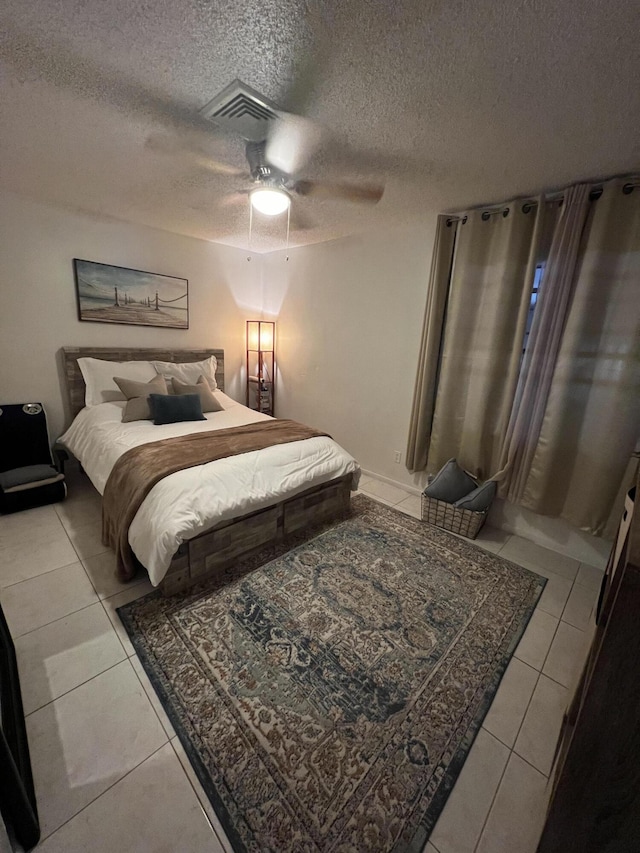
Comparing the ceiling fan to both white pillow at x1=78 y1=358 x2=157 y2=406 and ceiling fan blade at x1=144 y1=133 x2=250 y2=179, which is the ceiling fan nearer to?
ceiling fan blade at x1=144 y1=133 x2=250 y2=179

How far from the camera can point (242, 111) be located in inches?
58.1

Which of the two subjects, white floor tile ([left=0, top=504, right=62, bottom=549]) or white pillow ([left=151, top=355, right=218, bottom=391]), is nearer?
white floor tile ([left=0, top=504, right=62, bottom=549])

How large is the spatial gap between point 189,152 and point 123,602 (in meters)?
2.49

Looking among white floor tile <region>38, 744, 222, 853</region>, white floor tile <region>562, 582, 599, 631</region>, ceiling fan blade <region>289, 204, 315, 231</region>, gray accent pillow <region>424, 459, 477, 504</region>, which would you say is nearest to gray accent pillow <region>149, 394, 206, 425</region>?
ceiling fan blade <region>289, 204, 315, 231</region>

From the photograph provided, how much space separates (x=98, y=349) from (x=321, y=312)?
2254mm

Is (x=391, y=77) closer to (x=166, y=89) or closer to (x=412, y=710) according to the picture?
(x=166, y=89)

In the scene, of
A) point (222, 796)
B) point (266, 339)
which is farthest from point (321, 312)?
point (222, 796)

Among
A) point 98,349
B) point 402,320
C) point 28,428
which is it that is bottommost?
point 28,428

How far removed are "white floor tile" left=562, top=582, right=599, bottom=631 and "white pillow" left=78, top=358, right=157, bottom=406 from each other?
→ 3.63 metres

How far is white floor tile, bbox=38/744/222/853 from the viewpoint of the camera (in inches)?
37.5

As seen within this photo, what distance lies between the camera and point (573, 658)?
1.61 m

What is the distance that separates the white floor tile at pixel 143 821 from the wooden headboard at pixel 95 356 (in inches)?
115

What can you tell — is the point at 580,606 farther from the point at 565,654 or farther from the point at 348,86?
the point at 348,86

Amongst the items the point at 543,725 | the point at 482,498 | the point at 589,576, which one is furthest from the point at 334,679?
the point at 589,576
